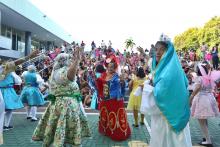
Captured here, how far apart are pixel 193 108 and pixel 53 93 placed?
3316 mm

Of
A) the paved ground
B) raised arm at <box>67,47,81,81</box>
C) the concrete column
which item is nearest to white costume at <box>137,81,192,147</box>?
raised arm at <box>67,47,81,81</box>

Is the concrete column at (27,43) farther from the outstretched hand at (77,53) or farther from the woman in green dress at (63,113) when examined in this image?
the outstretched hand at (77,53)

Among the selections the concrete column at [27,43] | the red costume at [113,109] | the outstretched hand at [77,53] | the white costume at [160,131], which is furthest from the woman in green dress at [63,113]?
the concrete column at [27,43]

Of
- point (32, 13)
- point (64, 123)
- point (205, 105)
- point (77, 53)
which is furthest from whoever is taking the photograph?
point (32, 13)

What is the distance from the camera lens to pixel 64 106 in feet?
18.9

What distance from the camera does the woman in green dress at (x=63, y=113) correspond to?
5.68 meters

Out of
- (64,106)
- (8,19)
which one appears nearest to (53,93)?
(64,106)

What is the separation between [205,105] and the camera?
7660 millimetres

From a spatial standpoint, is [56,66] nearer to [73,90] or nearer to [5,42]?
[73,90]

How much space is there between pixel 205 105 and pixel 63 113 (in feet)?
10.9

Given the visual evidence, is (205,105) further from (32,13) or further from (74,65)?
(32,13)

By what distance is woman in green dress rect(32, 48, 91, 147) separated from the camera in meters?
5.68

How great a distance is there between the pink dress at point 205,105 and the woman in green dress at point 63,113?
9.19 ft

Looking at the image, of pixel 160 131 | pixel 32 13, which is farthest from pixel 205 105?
pixel 32 13
